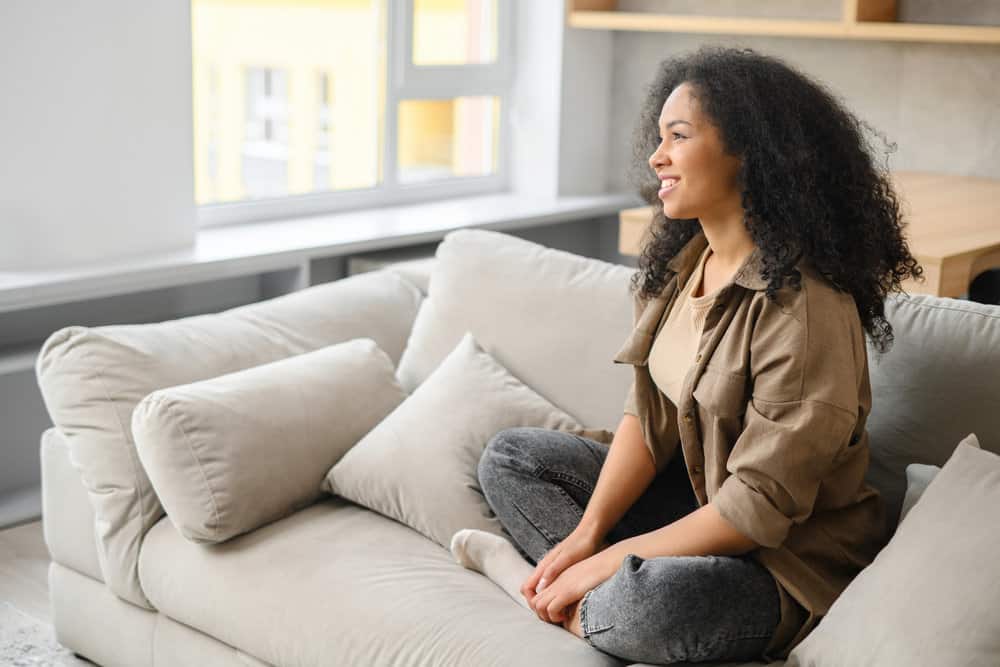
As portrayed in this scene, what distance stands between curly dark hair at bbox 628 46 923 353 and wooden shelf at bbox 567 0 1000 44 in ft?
6.28

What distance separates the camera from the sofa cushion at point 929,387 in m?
1.87

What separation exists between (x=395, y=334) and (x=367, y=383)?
28 centimetres

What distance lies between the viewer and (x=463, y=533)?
2002 mm

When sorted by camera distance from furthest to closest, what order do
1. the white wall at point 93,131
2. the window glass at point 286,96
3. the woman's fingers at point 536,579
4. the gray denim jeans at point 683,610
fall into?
the window glass at point 286,96
the white wall at point 93,131
the woman's fingers at point 536,579
the gray denim jeans at point 683,610

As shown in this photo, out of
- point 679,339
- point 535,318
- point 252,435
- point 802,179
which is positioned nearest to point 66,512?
point 252,435

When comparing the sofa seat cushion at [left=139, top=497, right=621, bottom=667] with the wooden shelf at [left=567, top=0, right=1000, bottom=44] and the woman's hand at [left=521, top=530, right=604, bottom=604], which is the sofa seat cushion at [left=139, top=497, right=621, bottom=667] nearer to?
the woman's hand at [left=521, top=530, right=604, bottom=604]

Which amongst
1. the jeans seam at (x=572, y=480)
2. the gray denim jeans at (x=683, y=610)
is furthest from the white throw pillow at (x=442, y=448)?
the gray denim jeans at (x=683, y=610)

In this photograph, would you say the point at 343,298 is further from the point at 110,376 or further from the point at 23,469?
the point at 23,469

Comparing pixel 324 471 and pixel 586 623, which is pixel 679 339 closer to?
pixel 586 623

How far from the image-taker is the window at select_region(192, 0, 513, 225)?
12.8 feet

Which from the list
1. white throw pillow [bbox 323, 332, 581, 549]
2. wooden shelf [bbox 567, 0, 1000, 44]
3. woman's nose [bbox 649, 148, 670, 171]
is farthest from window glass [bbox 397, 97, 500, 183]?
woman's nose [bbox 649, 148, 670, 171]

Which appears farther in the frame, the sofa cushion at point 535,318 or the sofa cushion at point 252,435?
the sofa cushion at point 535,318

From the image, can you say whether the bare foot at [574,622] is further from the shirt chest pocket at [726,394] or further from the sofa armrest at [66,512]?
the sofa armrest at [66,512]

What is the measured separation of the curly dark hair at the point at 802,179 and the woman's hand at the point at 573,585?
443 millimetres
